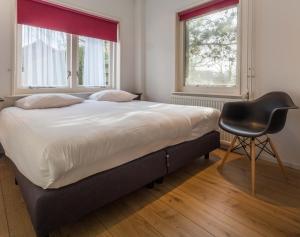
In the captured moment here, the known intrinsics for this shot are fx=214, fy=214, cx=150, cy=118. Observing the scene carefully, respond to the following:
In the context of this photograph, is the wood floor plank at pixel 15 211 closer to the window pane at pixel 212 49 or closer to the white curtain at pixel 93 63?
the white curtain at pixel 93 63

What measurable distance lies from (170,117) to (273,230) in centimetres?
107

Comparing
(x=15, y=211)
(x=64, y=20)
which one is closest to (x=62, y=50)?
(x=64, y=20)

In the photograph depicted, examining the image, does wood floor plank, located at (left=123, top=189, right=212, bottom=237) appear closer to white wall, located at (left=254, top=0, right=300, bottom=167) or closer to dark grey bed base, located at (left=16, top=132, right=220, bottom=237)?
dark grey bed base, located at (left=16, top=132, right=220, bottom=237)

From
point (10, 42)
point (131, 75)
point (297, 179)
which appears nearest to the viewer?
point (297, 179)

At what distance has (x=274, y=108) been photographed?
83.9 inches

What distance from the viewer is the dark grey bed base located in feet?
3.62

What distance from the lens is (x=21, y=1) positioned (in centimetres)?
272

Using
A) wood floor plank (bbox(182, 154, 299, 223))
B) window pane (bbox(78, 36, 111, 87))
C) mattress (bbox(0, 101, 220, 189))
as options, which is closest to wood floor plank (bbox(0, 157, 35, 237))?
mattress (bbox(0, 101, 220, 189))

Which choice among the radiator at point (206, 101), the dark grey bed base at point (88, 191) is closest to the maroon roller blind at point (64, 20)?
the radiator at point (206, 101)

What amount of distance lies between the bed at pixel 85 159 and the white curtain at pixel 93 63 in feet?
6.48

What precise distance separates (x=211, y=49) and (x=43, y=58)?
2.40 m

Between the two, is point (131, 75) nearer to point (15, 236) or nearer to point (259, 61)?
point (259, 61)

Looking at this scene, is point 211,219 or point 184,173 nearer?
point 211,219

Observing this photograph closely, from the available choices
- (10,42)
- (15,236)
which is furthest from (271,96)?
(10,42)
